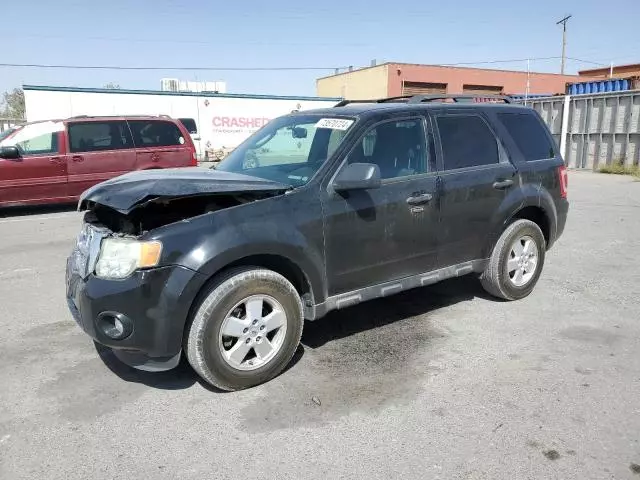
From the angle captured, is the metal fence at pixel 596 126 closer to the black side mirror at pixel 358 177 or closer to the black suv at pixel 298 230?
the black suv at pixel 298 230

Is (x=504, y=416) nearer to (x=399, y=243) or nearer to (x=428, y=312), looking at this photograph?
(x=399, y=243)

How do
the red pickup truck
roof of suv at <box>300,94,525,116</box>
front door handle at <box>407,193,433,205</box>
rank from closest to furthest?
front door handle at <box>407,193,433,205</box>, roof of suv at <box>300,94,525,116</box>, the red pickup truck

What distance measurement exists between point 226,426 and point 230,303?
72 cm

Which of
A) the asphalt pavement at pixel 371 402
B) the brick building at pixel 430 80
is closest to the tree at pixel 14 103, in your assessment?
→ the brick building at pixel 430 80

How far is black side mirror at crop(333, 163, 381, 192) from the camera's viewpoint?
12.3ft

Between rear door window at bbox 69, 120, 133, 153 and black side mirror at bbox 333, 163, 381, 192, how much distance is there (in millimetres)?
8398

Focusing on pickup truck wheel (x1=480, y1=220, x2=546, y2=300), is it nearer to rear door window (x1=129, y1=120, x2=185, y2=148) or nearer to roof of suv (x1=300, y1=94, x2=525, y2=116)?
roof of suv (x1=300, y1=94, x2=525, y2=116)

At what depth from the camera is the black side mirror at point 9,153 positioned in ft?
32.6

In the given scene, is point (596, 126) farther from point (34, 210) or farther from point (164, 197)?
point (164, 197)

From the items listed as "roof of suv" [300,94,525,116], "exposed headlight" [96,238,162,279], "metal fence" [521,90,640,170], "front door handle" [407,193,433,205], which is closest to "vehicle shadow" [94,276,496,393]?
"exposed headlight" [96,238,162,279]

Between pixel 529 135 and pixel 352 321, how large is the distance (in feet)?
8.33

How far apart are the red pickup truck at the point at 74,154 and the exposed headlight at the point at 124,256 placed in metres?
8.07

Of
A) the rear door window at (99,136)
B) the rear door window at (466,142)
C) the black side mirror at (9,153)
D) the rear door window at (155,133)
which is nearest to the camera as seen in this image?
the rear door window at (466,142)

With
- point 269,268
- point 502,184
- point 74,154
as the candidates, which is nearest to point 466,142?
point 502,184
